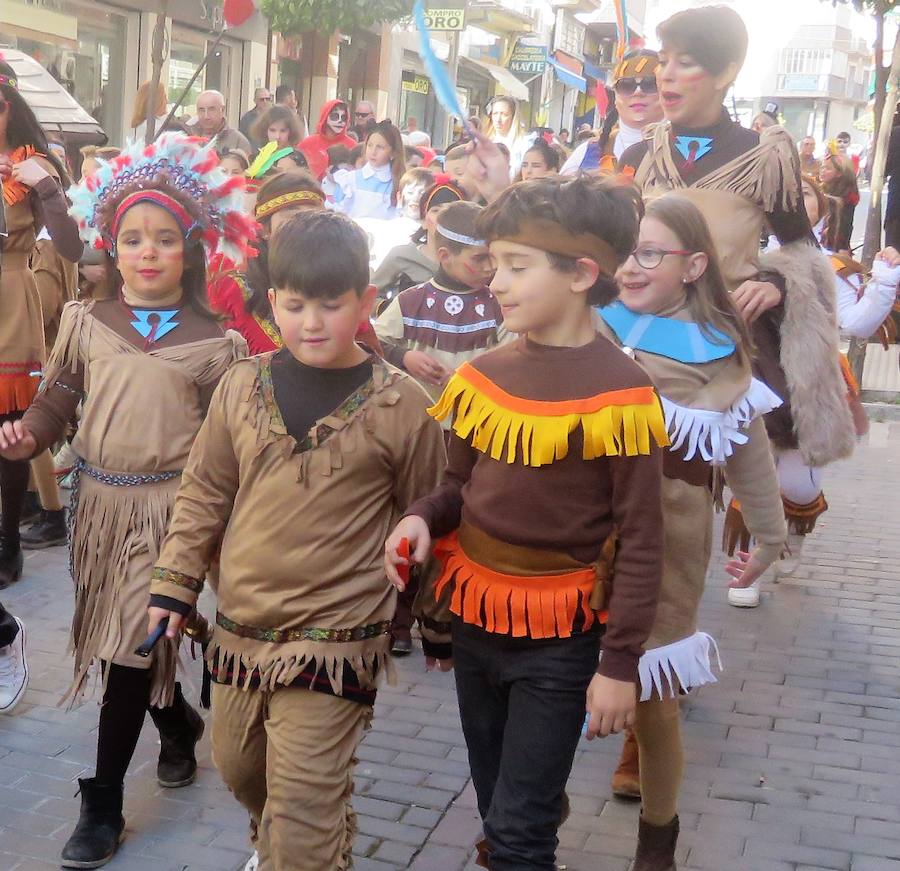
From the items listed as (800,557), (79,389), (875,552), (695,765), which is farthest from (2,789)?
(875,552)

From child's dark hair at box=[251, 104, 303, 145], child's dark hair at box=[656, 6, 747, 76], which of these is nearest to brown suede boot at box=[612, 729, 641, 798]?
child's dark hair at box=[656, 6, 747, 76]

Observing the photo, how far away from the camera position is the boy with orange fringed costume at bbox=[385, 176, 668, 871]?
2545mm

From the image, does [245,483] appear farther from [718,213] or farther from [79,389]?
[718,213]

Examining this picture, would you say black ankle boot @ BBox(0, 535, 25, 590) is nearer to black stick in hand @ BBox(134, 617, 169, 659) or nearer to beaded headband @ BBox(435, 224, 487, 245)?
beaded headband @ BBox(435, 224, 487, 245)

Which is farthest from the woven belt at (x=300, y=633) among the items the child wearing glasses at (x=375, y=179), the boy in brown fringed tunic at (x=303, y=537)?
the child wearing glasses at (x=375, y=179)

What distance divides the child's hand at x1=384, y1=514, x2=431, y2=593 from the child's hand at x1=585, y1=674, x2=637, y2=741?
426 mm

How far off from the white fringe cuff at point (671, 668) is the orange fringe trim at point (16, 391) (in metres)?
3.30

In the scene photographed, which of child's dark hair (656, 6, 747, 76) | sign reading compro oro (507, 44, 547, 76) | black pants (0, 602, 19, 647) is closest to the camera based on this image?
child's dark hair (656, 6, 747, 76)

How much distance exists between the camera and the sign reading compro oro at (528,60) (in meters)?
36.5

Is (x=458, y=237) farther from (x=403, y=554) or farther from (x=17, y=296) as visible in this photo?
(x=403, y=554)

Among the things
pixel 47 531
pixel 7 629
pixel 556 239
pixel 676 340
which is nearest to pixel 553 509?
pixel 556 239

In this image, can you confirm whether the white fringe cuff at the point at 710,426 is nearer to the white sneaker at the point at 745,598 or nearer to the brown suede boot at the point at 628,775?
the brown suede boot at the point at 628,775

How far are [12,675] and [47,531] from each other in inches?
74.4

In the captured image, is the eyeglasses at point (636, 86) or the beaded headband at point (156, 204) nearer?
the beaded headband at point (156, 204)
